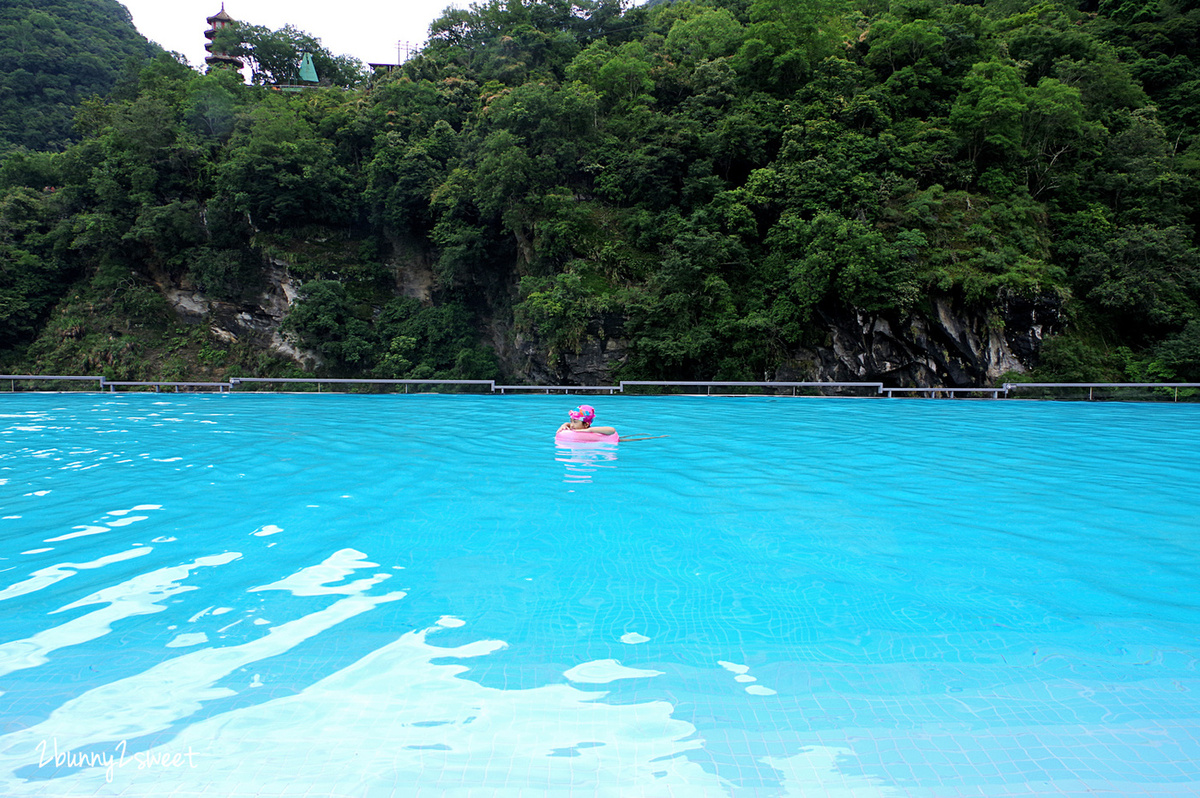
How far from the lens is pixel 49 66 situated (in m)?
47.3

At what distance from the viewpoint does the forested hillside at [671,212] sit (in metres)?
20.3

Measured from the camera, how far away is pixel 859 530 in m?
5.46

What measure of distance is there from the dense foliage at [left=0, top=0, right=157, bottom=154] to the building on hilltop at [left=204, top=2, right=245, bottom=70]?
233 inches

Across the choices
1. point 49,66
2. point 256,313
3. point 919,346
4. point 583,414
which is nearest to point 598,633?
point 583,414

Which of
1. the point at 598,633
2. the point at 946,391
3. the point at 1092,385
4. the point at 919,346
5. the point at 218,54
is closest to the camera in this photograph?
the point at 598,633

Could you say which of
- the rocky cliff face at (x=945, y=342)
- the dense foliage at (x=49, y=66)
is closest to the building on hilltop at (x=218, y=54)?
the dense foliage at (x=49, y=66)

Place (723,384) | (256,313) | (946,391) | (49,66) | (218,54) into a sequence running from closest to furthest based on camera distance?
(946,391), (723,384), (256,313), (49,66), (218,54)

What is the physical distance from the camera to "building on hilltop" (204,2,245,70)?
170ft

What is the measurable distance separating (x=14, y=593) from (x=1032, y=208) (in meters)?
27.3

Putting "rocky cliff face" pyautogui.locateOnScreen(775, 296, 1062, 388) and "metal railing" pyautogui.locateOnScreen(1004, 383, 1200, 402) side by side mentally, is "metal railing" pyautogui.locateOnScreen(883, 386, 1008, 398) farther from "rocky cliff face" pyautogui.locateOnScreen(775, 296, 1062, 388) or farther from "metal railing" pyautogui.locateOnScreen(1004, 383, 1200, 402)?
"rocky cliff face" pyautogui.locateOnScreen(775, 296, 1062, 388)

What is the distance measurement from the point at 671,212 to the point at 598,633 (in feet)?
71.7

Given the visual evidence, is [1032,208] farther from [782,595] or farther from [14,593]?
[14,593]

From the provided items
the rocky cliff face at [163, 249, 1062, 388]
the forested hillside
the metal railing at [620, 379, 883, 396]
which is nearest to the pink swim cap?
the metal railing at [620, 379, 883, 396]

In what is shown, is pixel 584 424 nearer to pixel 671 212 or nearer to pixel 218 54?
pixel 671 212
